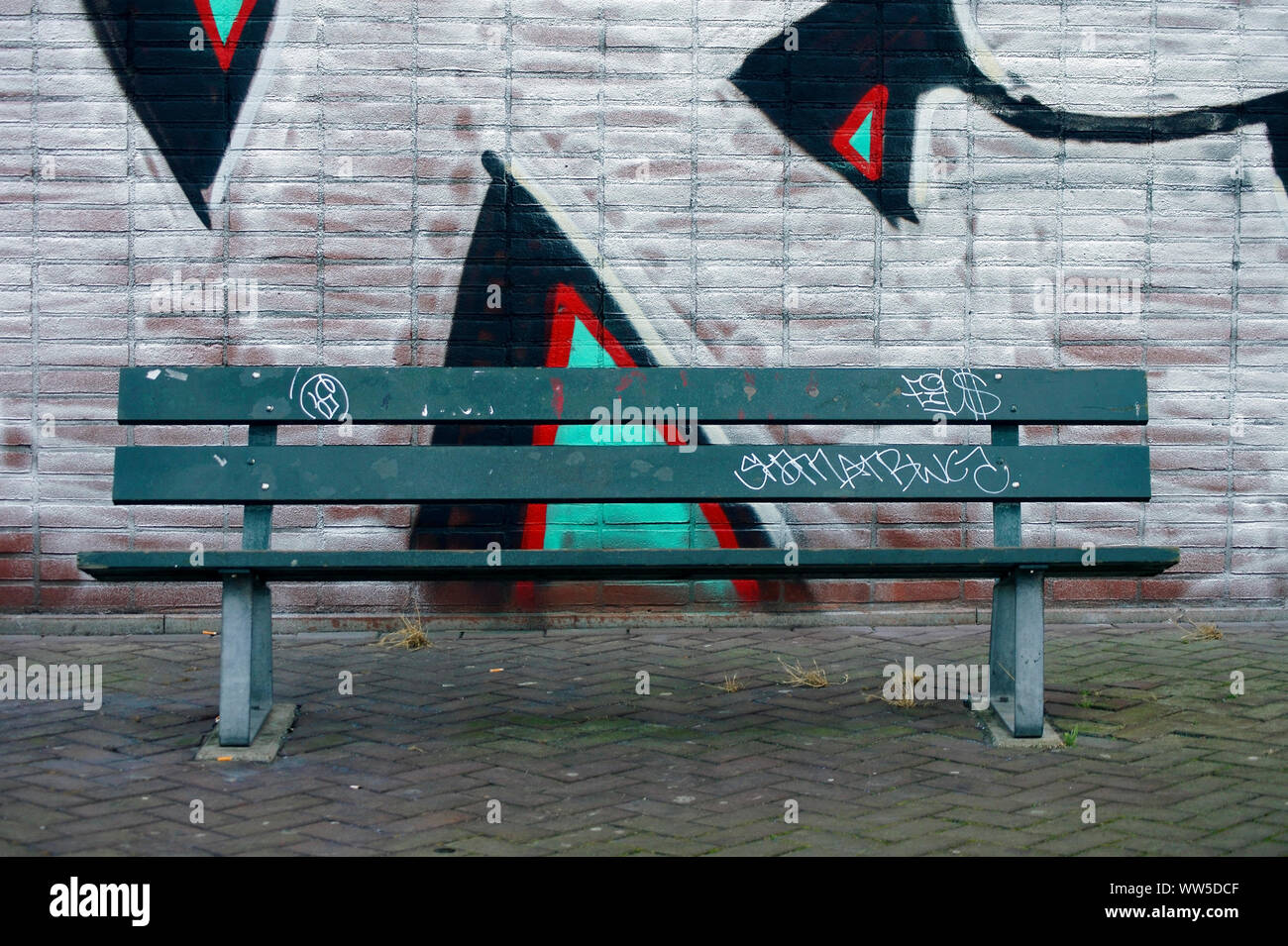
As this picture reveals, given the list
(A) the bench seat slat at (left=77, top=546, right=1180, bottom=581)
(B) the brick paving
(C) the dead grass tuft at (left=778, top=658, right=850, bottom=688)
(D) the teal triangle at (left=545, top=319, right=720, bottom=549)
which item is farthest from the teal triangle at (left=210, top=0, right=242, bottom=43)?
(C) the dead grass tuft at (left=778, top=658, right=850, bottom=688)

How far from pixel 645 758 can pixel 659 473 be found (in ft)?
2.90

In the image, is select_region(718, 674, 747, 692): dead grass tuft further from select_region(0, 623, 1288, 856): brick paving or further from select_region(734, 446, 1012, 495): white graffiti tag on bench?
select_region(734, 446, 1012, 495): white graffiti tag on bench

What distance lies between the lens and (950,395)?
4.21m

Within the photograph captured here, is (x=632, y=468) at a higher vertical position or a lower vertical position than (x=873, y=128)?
lower

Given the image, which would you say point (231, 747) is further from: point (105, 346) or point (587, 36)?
point (587, 36)

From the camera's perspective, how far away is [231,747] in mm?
3959

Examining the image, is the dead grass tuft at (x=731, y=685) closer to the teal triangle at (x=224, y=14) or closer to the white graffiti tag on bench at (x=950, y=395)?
the white graffiti tag on bench at (x=950, y=395)

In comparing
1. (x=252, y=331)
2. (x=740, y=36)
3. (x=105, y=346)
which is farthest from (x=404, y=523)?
(x=740, y=36)

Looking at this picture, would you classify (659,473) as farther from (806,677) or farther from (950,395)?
(806,677)

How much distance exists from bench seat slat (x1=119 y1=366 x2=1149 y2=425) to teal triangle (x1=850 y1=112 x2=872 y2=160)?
1.85 meters

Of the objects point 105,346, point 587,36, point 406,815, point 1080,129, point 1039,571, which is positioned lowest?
point 406,815

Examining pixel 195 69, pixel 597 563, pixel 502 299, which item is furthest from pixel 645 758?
pixel 195 69

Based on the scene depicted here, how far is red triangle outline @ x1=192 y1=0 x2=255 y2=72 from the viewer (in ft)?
18.4

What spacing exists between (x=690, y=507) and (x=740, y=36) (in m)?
2.05
